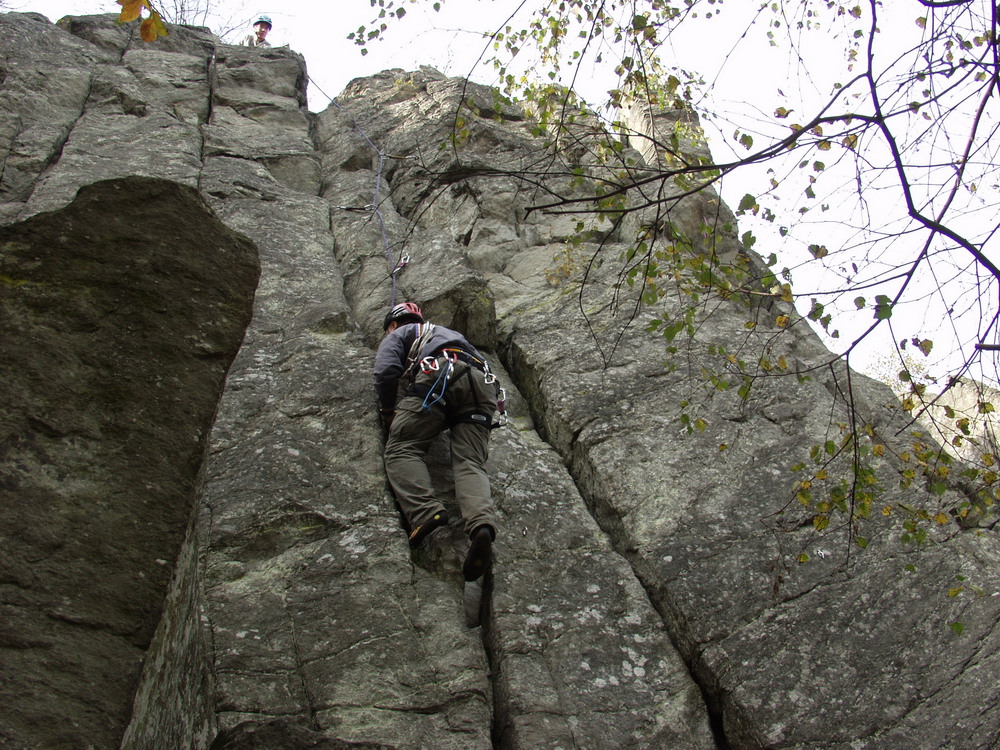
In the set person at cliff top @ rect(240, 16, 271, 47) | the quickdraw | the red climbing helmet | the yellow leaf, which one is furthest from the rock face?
person at cliff top @ rect(240, 16, 271, 47)

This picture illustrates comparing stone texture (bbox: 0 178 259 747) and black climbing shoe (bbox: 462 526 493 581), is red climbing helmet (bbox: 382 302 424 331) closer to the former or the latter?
stone texture (bbox: 0 178 259 747)

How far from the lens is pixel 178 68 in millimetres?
12867

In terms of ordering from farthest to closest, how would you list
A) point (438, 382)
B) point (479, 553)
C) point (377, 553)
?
point (438, 382)
point (377, 553)
point (479, 553)

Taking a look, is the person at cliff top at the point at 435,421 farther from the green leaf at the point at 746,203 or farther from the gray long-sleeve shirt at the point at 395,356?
the green leaf at the point at 746,203

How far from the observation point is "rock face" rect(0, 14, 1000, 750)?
4395 millimetres

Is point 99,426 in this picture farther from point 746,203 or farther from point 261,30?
point 261,30

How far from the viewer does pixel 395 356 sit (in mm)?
6586

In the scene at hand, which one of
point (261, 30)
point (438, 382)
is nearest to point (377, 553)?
point (438, 382)

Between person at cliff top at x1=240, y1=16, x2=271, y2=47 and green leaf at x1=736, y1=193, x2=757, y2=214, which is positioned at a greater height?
person at cliff top at x1=240, y1=16, x2=271, y2=47

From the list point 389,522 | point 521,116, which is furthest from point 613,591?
point 521,116

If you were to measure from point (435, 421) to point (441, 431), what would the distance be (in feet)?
0.75

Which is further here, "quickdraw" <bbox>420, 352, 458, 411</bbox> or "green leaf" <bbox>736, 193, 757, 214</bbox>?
"quickdraw" <bbox>420, 352, 458, 411</bbox>

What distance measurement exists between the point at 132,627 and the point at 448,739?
6.42 feet

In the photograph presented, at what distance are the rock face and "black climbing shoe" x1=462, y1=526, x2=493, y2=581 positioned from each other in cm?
21
